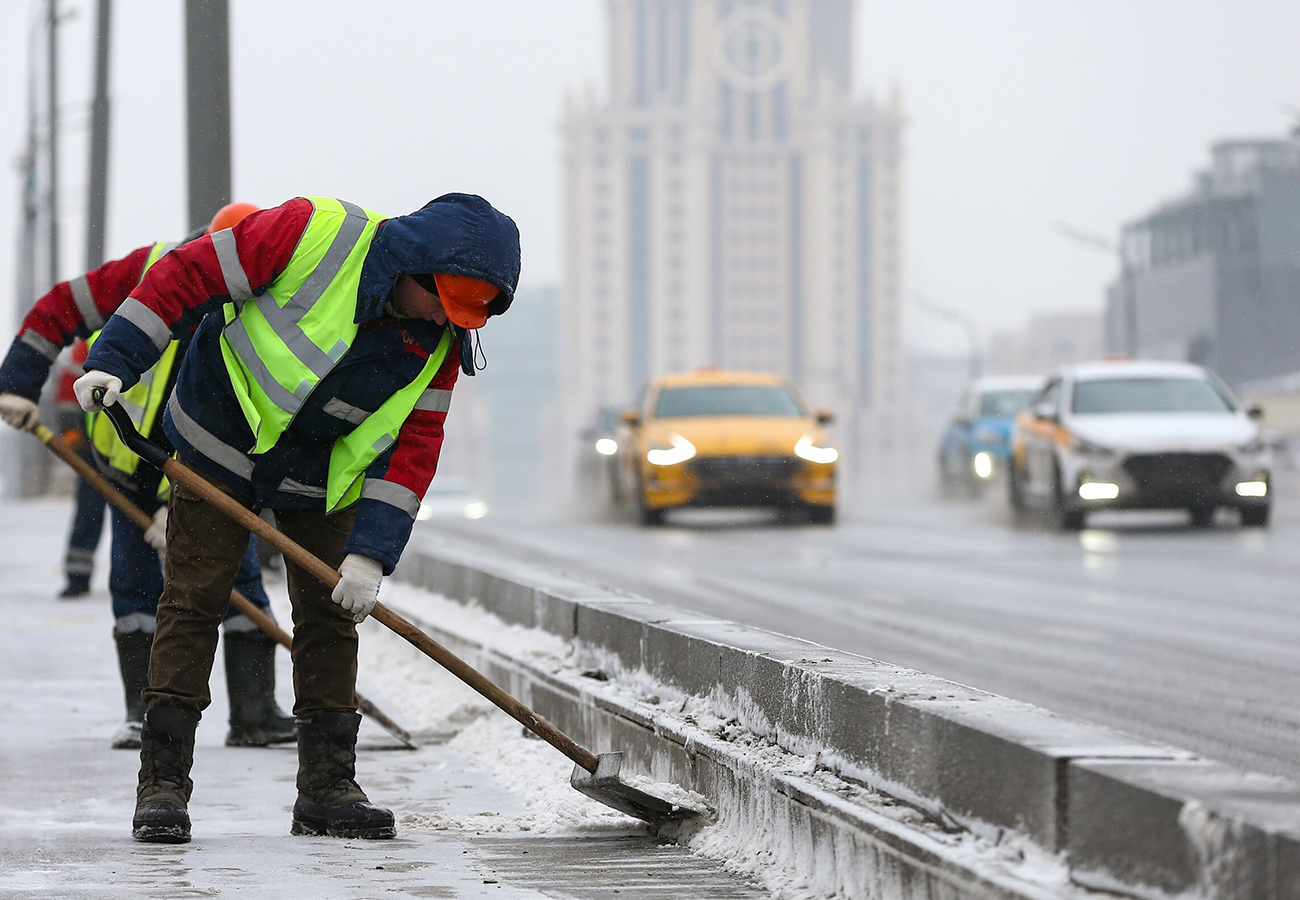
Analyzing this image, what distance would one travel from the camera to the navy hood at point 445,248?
4.67 meters

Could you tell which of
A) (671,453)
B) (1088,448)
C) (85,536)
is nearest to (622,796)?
(85,536)

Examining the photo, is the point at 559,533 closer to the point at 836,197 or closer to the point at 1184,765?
the point at 1184,765

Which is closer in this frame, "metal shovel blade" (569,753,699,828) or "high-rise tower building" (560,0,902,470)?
"metal shovel blade" (569,753,699,828)

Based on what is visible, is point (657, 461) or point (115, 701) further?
point (657, 461)

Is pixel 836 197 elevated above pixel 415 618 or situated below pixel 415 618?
above

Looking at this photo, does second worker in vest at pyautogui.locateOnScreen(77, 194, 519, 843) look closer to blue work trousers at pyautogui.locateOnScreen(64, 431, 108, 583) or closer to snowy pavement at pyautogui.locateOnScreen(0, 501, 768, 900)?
snowy pavement at pyautogui.locateOnScreen(0, 501, 768, 900)

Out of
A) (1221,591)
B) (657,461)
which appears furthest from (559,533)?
(1221,591)

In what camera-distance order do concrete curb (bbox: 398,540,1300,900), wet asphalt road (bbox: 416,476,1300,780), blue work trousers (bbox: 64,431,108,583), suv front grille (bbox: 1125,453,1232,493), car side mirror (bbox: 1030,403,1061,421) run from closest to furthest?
concrete curb (bbox: 398,540,1300,900) < wet asphalt road (bbox: 416,476,1300,780) < blue work trousers (bbox: 64,431,108,583) < suv front grille (bbox: 1125,453,1232,493) < car side mirror (bbox: 1030,403,1061,421)

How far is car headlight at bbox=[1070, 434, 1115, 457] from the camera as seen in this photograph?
17734 mm

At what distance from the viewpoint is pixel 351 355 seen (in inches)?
192

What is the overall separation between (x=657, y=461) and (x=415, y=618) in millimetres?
11120

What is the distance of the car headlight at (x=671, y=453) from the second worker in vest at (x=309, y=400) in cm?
1423

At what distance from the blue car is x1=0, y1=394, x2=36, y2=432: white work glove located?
20.8 m

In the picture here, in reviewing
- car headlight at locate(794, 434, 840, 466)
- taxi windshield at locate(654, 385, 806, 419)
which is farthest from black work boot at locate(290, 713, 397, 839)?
taxi windshield at locate(654, 385, 806, 419)
